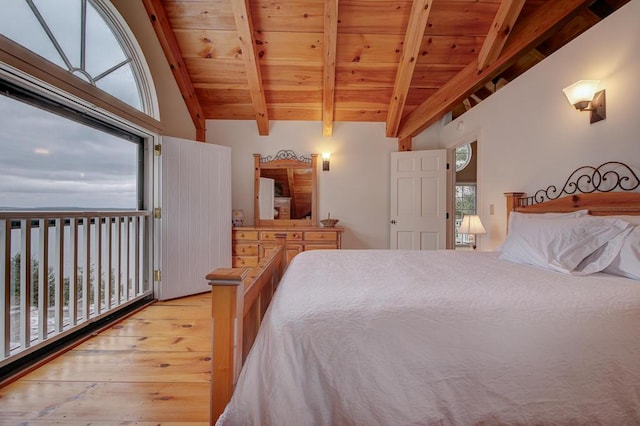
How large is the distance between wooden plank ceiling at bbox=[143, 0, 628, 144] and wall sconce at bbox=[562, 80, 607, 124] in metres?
0.64

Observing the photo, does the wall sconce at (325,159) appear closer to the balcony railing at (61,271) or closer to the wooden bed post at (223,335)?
the balcony railing at (61,271)

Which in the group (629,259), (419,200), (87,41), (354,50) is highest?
(354,50)

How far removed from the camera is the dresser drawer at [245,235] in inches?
138

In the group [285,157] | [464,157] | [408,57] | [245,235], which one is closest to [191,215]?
[245,235]

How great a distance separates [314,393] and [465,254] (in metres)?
1.58

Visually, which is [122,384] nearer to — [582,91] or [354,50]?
[582,91]

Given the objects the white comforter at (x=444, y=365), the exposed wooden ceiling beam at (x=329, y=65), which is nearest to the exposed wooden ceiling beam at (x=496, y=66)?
the exposed wooden ceiling beam at (x=329, y=65)

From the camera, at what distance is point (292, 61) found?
3117 mm

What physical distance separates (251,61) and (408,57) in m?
1.78

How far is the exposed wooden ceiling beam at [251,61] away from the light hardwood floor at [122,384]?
2.81 m

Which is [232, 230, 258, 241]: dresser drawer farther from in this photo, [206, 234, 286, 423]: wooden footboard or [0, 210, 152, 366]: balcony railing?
[206, 234, 286, 423]: wooden footboard

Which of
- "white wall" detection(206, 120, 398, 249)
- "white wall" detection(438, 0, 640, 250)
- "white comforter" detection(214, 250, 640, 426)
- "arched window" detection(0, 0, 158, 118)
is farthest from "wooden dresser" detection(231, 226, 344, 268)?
"white comforter" detection(214, 250, 640, 426)

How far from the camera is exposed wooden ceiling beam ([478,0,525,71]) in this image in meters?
2.24

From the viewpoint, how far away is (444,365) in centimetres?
77
